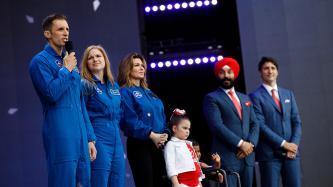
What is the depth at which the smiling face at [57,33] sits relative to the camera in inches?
129

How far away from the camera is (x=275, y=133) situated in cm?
481

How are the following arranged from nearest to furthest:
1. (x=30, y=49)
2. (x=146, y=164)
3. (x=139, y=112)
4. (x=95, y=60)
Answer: (x=95, y=60) < (x=146, y=164) < (x=139, y=112) < (x=30, y=49)

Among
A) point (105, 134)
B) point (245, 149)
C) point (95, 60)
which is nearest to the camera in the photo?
point (105, 134)

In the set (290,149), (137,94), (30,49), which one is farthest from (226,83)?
(30,49)

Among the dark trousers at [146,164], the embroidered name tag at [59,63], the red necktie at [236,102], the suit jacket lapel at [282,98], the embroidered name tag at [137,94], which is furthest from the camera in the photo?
the suit jacket lapel at [282,98]

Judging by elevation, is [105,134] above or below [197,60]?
below

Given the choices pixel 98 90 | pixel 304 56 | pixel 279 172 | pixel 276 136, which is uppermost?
pixel 304 56

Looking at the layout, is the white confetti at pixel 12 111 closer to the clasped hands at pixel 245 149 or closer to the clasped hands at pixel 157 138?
the clasped hands at pixel 157 138

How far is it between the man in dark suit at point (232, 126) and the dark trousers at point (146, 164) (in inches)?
26.6

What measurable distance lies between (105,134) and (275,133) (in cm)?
174

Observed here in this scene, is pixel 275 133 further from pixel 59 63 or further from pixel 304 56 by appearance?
pixel 59 63

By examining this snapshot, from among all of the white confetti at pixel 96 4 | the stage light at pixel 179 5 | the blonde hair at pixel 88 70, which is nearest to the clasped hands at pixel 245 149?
the blonde hair at pixel 88 70

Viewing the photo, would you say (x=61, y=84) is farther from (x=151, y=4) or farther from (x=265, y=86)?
(x=151, y=4)

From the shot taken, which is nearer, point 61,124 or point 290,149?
point 61,124
